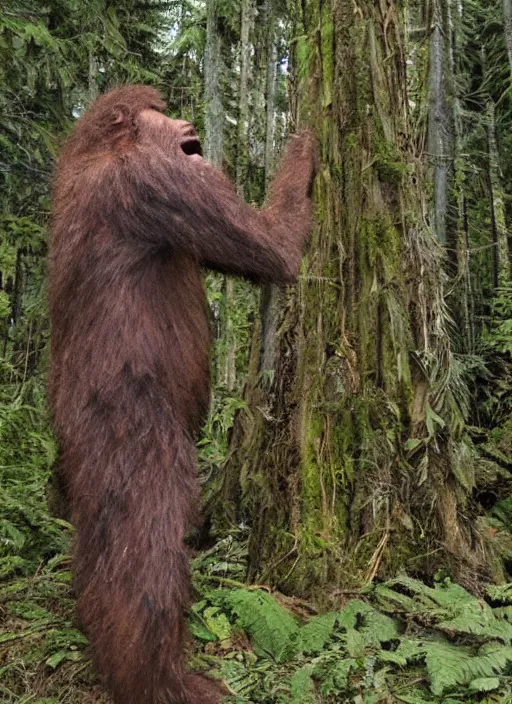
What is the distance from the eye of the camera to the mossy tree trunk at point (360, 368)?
3150 millimetres

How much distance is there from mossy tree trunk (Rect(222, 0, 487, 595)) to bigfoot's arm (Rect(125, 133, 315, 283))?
0.78ft

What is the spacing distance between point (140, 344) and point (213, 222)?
25.4 inches

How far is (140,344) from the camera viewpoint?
9.41 ft

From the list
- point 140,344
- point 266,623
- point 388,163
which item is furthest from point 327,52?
point 266,623

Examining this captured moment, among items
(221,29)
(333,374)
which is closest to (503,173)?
(221,29)

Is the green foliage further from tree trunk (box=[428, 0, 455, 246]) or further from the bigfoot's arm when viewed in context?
tree trunk (box=[428, 0, 455, 246])

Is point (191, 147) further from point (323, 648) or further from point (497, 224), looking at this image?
point (497, 224)

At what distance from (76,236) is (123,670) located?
178 centimetres

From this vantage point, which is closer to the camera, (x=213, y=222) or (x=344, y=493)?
(x=213, y=222)

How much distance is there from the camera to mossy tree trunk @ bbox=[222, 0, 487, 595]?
3150mm

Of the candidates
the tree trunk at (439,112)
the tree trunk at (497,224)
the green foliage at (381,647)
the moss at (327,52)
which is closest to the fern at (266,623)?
the green foliage at (381,647)

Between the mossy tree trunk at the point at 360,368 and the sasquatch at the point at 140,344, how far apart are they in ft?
0.78

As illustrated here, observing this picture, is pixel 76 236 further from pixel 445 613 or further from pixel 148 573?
pixel 445 613

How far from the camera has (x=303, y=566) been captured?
312 centimetres
